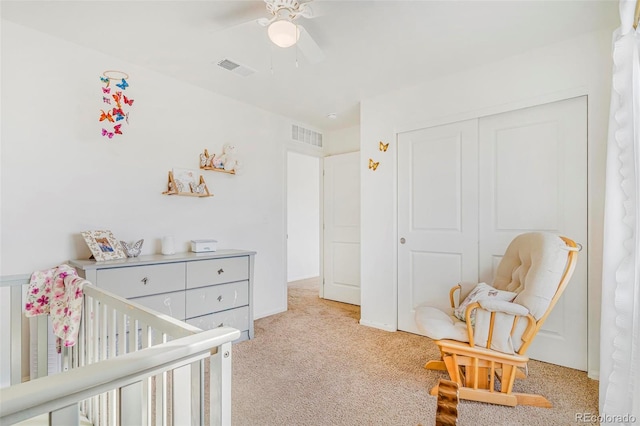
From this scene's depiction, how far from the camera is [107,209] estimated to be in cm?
256

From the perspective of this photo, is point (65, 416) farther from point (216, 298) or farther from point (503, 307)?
point (216, 298)

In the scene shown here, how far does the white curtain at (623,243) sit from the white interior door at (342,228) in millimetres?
2737

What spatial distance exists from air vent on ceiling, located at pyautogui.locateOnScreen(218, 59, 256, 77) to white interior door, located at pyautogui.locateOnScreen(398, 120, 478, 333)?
1.54m

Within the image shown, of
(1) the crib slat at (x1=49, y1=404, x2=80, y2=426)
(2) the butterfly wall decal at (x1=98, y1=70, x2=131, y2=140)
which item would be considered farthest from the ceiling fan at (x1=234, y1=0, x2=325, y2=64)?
(1) the crib slat at (x1=49, y1=404, x2=80, y2=426)

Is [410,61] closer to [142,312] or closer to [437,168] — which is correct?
[437,168]

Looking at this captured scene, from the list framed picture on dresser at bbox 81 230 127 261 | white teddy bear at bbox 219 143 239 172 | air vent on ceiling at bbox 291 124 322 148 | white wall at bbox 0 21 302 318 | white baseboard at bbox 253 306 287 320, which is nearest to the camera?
white wall at bbox 0 21 302 318

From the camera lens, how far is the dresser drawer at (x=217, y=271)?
2.69 m

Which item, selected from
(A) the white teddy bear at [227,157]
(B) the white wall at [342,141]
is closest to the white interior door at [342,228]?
(B) the white wall at [342,141]

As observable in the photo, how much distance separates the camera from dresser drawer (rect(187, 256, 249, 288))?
8.82 ft

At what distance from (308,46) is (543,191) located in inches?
79.7

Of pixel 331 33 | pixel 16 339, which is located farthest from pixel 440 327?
pixel 16 339

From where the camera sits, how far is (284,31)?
167 centimetres

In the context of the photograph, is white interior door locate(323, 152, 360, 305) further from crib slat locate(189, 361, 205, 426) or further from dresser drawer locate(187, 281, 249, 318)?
crib slat locate(189, 361, 205, 426)

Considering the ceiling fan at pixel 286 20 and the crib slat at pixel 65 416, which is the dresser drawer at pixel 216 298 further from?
the crib slat at pixel 65 416
